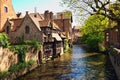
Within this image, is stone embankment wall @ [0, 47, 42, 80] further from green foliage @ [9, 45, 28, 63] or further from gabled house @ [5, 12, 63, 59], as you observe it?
gabled house @ [5, 12, 63, 59]

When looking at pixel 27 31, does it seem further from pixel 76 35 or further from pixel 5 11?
pixel 76 35

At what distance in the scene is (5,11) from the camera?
5225cm

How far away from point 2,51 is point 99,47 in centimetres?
4008

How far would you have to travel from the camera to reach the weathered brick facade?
165ft

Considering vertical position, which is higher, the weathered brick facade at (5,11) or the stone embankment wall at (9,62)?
the weathered brick facade at (5,11)

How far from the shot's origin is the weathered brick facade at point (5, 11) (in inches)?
1984

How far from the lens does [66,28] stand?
95.2 m

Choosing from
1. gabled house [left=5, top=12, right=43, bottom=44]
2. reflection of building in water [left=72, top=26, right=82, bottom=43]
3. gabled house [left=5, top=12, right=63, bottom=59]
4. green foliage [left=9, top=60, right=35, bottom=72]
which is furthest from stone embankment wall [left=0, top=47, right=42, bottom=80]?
reflection of building in water [left=72, top=26, right=82, bottom=43]

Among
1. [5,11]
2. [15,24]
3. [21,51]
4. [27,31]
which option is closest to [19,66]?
[21,51]

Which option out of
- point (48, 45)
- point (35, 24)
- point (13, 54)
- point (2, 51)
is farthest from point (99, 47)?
point (2, 51)

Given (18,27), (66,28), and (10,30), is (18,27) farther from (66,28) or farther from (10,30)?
(66,28)

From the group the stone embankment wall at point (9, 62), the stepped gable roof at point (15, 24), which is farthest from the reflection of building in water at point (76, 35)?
the stone embankment wall at point (9, 62)

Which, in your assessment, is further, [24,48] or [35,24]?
[35,24]

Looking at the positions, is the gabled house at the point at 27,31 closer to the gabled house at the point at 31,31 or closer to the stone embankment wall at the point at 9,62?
the gabled house at the point at 31,31
